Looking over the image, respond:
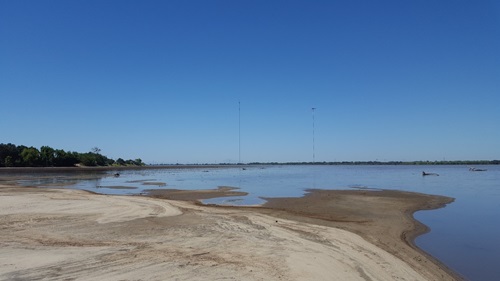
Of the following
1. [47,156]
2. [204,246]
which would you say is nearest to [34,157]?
[47,156]

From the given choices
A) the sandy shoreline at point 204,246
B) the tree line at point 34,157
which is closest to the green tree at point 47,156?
the tree line at point 34,157

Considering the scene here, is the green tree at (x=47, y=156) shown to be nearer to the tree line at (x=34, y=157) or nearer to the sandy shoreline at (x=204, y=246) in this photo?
the tree line at (x=34, y=157)

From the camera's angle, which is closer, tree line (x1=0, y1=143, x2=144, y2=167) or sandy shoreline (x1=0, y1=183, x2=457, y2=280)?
sandy shoreline (x1=0, y1=183, x2=457, y2=280)

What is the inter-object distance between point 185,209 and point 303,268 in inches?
520

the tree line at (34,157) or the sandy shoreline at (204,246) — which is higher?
the tree line at (34,157)

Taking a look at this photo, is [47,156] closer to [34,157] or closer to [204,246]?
[34,157]

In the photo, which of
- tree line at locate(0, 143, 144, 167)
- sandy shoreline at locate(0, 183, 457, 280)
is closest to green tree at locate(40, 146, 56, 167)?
tree line at locate(0, 143, 144, 167)

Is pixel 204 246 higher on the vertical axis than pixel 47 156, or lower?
lower

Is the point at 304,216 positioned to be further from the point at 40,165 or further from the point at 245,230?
the point at 40,165

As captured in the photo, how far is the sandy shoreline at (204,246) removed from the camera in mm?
8641

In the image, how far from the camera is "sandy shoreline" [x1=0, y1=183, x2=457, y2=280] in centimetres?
864

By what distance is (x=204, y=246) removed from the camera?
11.4 meters

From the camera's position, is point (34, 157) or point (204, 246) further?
point (34, 157)

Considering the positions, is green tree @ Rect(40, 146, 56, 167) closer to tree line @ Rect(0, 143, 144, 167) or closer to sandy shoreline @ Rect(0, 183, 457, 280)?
tree line @ Rect(0, 143, 144, 167)
